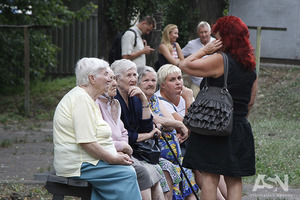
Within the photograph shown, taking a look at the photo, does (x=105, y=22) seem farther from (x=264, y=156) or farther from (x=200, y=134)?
(x=200, y=134)

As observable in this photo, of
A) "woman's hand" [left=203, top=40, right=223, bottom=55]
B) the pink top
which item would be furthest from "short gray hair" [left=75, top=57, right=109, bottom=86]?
"woman's hand" [left=203, top=40, right=223, bottom=55]

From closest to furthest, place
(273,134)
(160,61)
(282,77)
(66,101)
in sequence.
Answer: (66,101)
(160,61)
(273,134)
(282,77)

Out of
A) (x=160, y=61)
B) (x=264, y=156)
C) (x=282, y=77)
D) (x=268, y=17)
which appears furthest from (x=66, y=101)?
(x=282, y=77)

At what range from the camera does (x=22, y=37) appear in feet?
53.6

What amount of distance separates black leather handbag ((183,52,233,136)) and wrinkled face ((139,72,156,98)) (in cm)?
91

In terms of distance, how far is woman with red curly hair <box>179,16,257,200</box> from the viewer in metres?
4.72

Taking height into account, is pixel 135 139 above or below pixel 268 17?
below

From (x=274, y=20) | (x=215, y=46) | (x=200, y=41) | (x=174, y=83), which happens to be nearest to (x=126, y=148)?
(x=215, y=46)

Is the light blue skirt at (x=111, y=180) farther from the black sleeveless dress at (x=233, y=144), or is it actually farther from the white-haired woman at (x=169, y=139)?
the white-haired woman at (x=169, y=139)

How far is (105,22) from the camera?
13383 millimetres

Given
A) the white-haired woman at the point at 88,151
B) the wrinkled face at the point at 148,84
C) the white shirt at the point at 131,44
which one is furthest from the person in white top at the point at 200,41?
the white-haired woman at the point at 88,151

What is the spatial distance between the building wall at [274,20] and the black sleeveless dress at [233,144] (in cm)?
876

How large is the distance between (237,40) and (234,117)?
2.10ft

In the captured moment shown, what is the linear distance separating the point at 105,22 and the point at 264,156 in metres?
6.24
